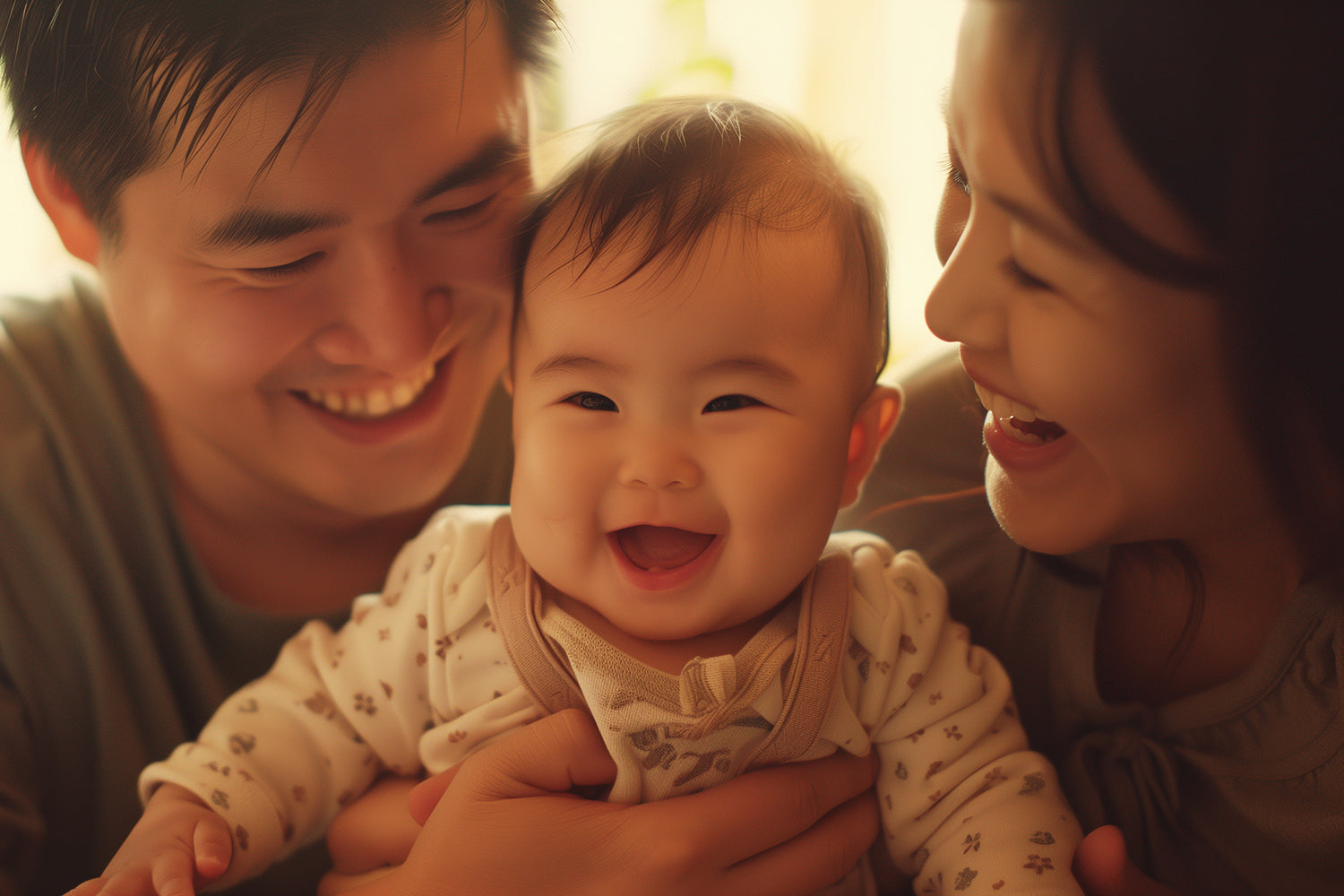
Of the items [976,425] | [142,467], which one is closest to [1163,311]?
[976,425]

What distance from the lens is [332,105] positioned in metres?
0.96

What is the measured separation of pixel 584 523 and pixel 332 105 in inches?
19.2

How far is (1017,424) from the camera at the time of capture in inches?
39.5

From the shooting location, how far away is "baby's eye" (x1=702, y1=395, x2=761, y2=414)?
3.07 ft

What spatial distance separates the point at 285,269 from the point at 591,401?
0.38 m

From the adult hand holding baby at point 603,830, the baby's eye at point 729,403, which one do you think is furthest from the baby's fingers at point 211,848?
the baby's eye at point 729,403

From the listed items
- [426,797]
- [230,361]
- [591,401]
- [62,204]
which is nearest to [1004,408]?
[591,401]

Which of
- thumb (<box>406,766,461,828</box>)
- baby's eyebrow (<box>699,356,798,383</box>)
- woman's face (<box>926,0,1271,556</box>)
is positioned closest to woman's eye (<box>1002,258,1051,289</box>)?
woman's face (<box>926,0,1271,556</box>)

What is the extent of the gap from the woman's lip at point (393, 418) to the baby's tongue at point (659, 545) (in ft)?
1.29

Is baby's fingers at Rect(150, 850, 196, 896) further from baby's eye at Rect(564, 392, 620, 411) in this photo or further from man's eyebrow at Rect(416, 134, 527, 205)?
man's eyebrow at Rect(416, 134, 527, 205)

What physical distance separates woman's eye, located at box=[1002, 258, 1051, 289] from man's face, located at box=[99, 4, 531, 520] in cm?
54

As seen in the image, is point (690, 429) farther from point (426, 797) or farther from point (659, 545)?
point (426, 797)

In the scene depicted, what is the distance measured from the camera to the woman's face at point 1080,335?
752mm

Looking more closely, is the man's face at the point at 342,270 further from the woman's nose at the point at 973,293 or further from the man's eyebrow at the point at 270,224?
the woman's nose at the point at 973,293
